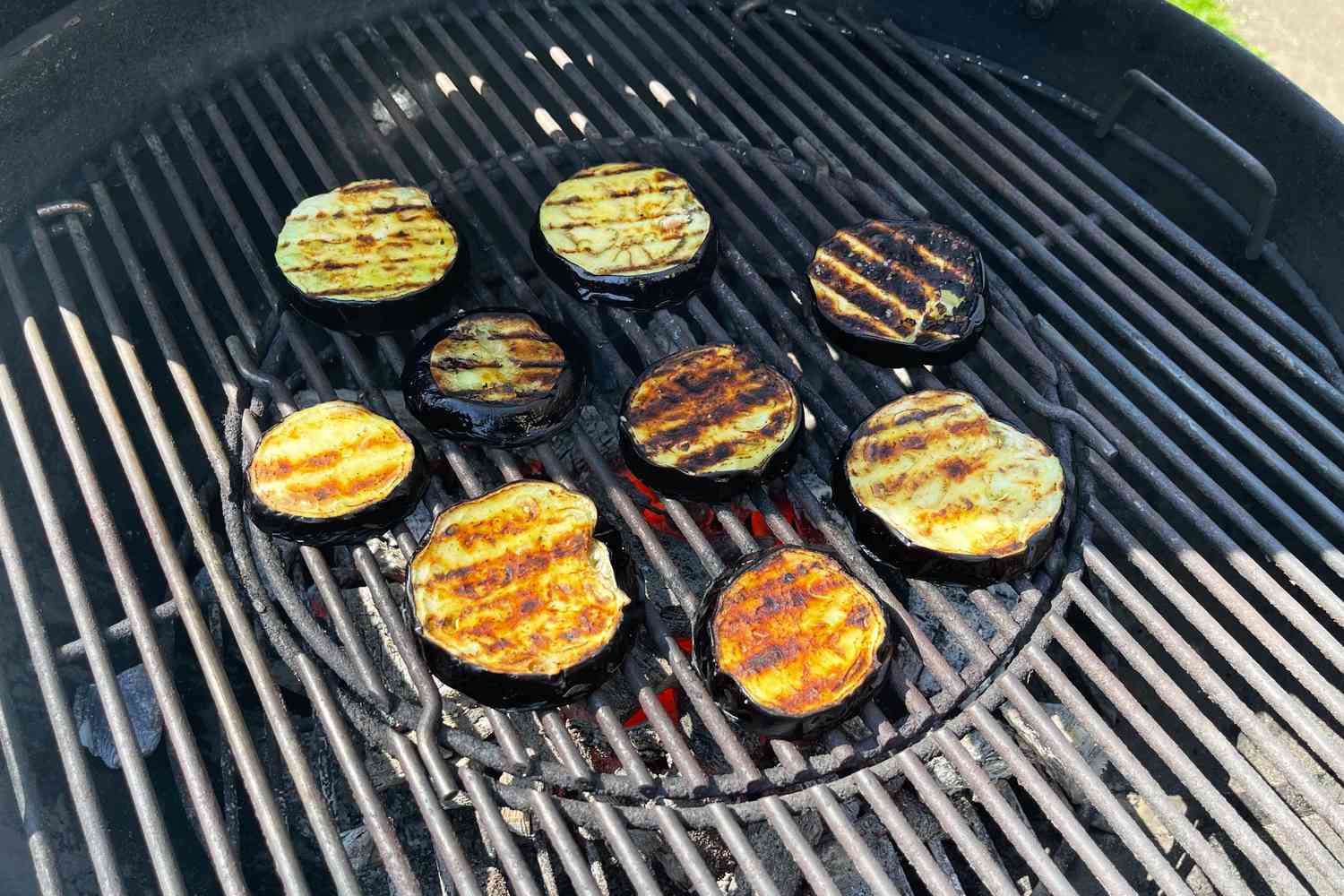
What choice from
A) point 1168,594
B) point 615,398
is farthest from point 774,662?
point 615,398

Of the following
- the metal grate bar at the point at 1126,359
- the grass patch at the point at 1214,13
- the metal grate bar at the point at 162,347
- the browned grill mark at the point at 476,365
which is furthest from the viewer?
the grass patch at the point at 1214,13

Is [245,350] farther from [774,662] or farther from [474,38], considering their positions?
[774,662]

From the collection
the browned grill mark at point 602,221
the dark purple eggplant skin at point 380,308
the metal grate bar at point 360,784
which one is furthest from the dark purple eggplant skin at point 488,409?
the metal grate bar at point 360,784

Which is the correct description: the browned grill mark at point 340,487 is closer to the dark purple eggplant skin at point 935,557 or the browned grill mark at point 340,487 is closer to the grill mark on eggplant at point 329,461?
the grill mark on eggplant at point 329,461

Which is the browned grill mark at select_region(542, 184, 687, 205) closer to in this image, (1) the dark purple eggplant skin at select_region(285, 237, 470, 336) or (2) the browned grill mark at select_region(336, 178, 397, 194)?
(1) the dark purple eggplant skin at select_region(285, 237, 470, 336)

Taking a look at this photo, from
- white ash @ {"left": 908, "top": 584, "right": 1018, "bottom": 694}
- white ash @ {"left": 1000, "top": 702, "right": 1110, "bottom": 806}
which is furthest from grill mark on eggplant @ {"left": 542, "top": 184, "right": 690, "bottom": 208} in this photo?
white ash @ {"left": 1000, "top": 702, "right": 1110, "bottom": 806}

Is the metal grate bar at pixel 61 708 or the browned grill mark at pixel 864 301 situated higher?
the browned grill mark at pixel 864 301

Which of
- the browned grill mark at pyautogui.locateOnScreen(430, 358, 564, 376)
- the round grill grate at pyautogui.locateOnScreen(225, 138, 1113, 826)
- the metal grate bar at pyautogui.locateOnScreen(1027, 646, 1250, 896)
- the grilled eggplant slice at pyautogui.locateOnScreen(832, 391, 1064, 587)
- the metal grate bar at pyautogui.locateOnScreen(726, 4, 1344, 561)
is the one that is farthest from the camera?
the browned grill mark at pyautogui.locateOnScreen(430, 358, 564, 376)
